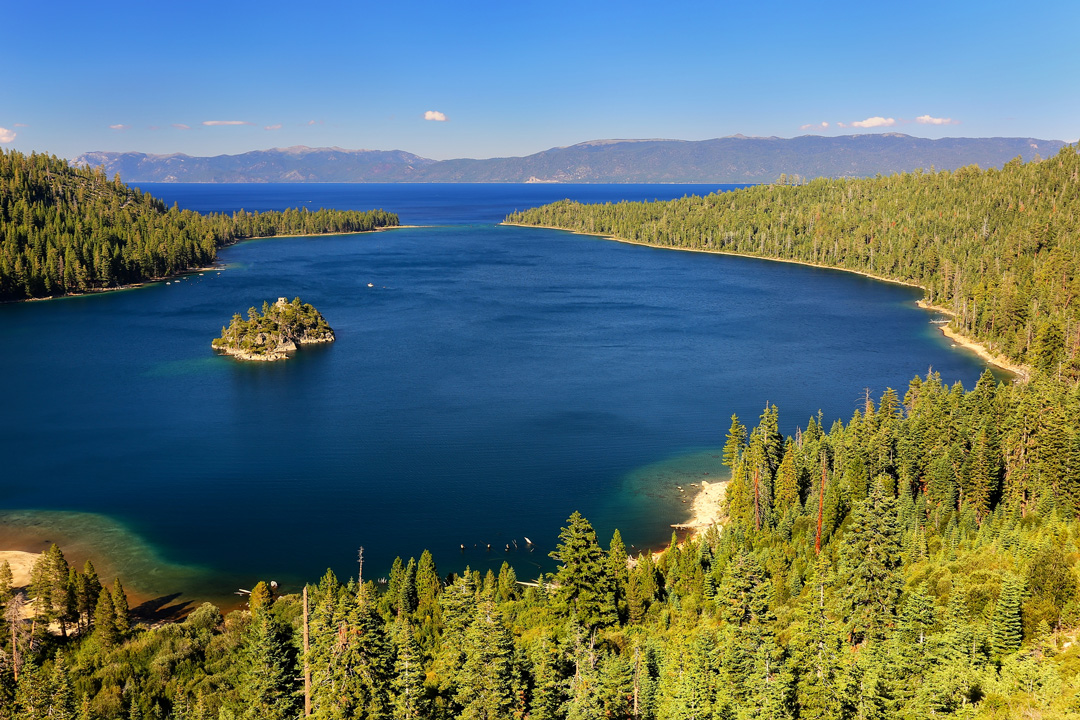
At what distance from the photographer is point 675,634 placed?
36438mm

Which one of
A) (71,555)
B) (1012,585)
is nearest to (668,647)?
(1012,585)

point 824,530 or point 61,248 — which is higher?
point 61,248

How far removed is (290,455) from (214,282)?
326 ft

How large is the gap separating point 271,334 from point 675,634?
245 ft

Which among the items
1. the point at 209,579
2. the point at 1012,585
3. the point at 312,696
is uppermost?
the point at 1012,585

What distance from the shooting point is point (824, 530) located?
47.9 metres

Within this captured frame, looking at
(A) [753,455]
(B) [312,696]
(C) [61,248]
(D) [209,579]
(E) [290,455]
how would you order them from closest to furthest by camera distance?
(B) [312,696]
(D) [209,579]
(A) [753,455]
(E) [290,455]
(C) [61,248]

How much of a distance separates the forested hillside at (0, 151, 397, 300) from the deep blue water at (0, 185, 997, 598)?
8207 millimetres

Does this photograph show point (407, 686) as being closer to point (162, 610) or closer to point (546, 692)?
point (546, 692)

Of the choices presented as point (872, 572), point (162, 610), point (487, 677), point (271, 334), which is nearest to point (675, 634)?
point (872, 572)

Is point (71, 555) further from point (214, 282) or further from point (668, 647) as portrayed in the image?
point (214, 282)

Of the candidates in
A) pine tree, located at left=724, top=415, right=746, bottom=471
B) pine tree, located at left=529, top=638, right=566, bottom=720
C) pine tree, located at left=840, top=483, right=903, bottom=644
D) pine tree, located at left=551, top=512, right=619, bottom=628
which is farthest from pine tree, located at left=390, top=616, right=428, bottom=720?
pine tree, located at left=724, top=415, right=746, bottom=471

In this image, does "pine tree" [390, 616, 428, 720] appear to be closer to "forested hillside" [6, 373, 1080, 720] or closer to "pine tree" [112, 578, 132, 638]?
"forested hillside" [6, 373, 1080, 720]

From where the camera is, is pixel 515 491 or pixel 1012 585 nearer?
pixel 1012 585
